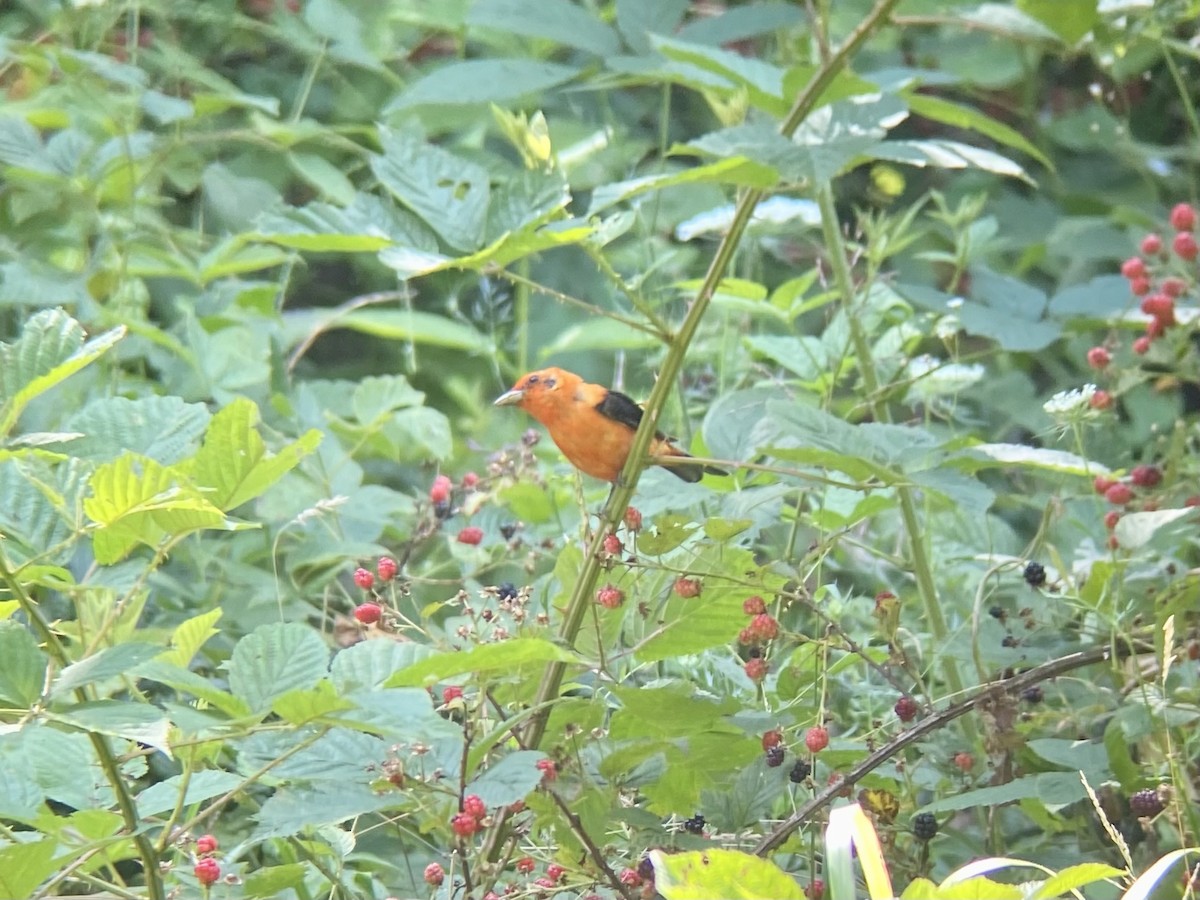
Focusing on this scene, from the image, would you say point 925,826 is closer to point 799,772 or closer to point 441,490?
point 799,772

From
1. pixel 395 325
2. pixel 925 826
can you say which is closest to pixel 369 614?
pixel 925 826

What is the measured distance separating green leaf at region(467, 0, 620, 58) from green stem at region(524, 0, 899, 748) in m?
0.92

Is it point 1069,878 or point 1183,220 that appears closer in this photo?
point 1069,878

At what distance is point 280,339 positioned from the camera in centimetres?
263

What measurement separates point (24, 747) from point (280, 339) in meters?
1.60

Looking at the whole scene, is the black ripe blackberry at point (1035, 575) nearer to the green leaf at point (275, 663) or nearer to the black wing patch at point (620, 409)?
the black wing patch at point (620, 409)

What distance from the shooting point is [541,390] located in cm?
216

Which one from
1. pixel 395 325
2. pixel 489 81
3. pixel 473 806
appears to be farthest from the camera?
pixel 395 325

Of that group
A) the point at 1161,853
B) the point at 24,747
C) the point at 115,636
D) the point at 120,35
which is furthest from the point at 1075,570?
the point at 120,35

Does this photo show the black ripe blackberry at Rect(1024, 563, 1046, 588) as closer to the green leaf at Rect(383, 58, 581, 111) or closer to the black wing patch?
the black wing patch

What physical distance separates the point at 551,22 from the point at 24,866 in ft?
4.97

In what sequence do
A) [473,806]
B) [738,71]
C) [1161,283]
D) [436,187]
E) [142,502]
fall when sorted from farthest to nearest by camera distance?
[1161,283] < [738,71] < [436,187] < [473,806] < [142,502]

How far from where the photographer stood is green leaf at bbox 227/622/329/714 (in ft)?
3.73

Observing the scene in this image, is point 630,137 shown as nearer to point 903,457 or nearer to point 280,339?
point 280,339
